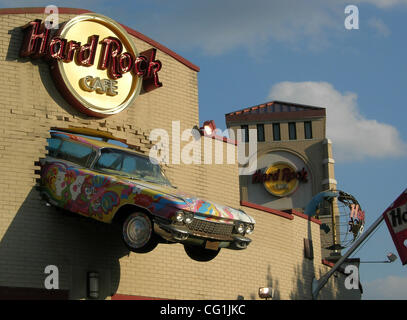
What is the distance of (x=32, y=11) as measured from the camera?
18781 mm

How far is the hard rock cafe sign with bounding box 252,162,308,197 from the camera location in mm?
54531

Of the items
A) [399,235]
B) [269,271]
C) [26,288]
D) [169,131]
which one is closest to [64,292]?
[26,288]

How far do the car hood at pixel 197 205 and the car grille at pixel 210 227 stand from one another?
0.48ft

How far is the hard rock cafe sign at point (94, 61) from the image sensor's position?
60.2 ft

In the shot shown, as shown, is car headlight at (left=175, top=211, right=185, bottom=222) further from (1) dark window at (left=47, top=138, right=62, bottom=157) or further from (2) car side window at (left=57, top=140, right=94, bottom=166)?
(1) dark window at (left=47, top=138, right=62, bottom=157)

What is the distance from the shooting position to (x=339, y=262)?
24.8m

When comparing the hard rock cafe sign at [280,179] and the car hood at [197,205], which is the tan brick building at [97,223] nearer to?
the car hood at [197,205]

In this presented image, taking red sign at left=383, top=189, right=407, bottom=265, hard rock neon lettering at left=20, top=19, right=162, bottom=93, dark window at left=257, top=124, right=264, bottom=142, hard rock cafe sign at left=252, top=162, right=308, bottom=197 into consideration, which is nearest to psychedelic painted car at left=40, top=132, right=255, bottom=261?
hard rock neon lettering at left=20, top=19, right=162, bottom=93

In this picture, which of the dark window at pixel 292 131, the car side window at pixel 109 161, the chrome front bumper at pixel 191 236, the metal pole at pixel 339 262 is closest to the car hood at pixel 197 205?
the chrome front bumper at pixel 191 236

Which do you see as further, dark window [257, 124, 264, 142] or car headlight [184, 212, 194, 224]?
dark window [257, 124, 264, 142]

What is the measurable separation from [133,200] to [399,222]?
1023 centimetres

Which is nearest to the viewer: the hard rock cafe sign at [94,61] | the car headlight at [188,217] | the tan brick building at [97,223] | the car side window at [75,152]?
the car headlight at [188,217]

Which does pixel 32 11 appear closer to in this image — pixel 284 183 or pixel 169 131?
pixel 169 131

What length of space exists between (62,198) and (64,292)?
2307 millimetres
